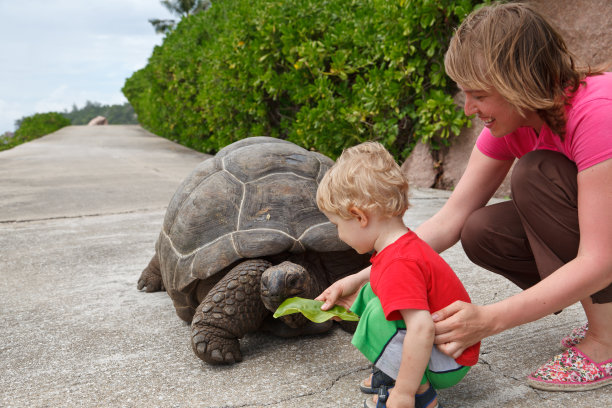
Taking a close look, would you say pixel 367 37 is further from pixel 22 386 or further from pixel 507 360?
pixel 22 386

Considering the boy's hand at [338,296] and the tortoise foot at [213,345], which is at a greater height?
the boy's hand at [338,296]

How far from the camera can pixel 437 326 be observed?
1360 mm

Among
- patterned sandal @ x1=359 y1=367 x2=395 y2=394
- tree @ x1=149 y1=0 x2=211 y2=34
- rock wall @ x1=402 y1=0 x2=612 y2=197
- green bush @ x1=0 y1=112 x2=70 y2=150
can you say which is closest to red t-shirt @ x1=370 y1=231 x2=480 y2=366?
patterned sandal @ x1=359 y1=367 x2=395 y2=394

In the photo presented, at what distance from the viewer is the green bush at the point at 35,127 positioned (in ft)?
70.6

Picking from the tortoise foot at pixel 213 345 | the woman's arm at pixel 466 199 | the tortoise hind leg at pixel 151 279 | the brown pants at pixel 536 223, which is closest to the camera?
the brown pants at pixel 536 223

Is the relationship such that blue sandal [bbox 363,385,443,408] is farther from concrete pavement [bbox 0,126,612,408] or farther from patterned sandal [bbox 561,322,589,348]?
patterned sandal [bbox 561,322,589,348]

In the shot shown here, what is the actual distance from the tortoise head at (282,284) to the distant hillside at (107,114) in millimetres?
45181

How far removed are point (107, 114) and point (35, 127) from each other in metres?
30.8

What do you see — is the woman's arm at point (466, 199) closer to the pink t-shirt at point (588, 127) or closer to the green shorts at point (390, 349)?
the pink t-shirt at point (588, 127)

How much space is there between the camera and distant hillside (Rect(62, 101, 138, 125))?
158 ft

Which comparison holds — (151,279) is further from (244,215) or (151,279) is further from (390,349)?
(390,349)

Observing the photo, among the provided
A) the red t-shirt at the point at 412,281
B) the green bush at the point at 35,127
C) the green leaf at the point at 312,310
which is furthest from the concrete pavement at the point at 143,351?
the green bush at the point at 35,127

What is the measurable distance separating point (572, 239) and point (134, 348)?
5.33 feet

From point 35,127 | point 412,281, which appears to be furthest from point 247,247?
point 35,127
